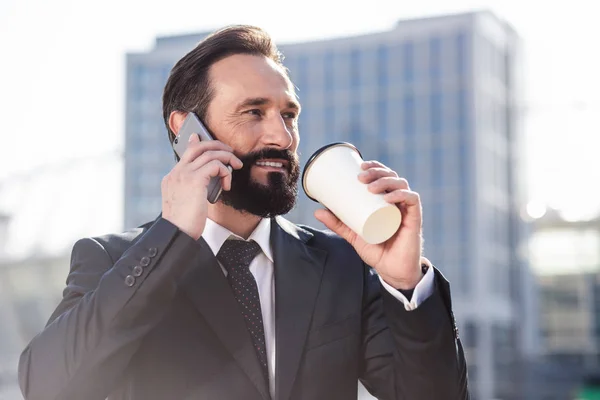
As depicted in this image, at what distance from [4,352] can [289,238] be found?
29.6 meters

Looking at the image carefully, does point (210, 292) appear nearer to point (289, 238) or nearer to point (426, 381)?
point (289, 238)

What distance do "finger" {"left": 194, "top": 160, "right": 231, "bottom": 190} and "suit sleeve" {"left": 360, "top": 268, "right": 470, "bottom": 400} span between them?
34 centimetres

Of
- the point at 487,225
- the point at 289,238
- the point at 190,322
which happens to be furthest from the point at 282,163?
the point at 487,225

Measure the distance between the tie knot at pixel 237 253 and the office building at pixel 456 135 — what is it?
2031 inches

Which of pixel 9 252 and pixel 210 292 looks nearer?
pixel 210 292

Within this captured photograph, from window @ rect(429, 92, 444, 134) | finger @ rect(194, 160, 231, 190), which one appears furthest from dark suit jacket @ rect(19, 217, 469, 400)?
window @ rect(429, 92, 444, 134)

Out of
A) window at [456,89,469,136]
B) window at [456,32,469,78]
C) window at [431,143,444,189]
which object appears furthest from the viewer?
window at [456,32,469,78]

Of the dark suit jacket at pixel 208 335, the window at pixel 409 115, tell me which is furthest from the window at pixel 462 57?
the dark suit jacket at pixel 208 335

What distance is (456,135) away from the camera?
55.4 m

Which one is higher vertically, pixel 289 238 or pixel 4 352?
pixel 289 238

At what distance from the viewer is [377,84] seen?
57.8 meters

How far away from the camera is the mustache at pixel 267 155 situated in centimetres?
176

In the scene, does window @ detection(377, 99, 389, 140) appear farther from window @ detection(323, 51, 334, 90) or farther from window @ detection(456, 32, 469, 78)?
window @ detection(456, 32, 469, 78)

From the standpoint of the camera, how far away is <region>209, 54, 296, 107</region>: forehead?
1816 mm
